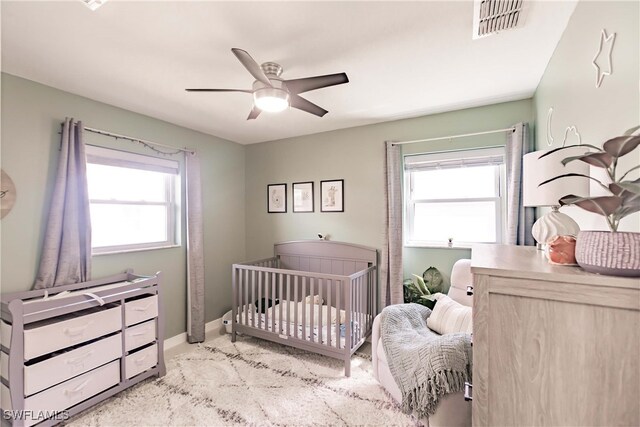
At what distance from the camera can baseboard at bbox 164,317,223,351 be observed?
3.07 metres

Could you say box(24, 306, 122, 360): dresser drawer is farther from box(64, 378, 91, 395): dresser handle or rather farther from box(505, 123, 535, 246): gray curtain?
box(505, 123, 535, 246): gray curtain

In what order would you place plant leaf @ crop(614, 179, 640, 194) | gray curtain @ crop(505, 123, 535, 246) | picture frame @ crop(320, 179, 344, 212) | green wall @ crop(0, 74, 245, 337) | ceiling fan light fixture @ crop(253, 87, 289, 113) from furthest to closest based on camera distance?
picture frame @ crop(320, 179, 344, 212) → gray curtain @ crop(505, 123, 535, 246) → green wall @ crop(0, 74, 245, 337) → ceiling fan light fixture @ crop(253, 87, 289, 113) → plant leaf @ crop(614, 179, 640, 194)

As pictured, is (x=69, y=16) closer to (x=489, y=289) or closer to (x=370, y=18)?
(x=370, y=18)

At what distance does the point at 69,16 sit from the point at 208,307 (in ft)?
9.90

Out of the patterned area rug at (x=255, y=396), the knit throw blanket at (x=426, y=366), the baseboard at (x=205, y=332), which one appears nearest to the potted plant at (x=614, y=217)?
the knit throw blanket at (x=426, y=366)

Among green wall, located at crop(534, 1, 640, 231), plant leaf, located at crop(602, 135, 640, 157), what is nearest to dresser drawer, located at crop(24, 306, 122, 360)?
plant leaf, located at crop(602, 135, 640, 157)

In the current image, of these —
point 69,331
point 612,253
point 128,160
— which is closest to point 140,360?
point 69,331

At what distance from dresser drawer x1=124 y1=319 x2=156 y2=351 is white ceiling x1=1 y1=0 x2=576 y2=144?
1925 mm

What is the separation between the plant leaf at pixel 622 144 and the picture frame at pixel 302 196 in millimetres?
3098

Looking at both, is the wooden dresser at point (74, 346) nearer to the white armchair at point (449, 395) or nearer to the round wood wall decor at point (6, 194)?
the round wood wall decor at point (6, 194)

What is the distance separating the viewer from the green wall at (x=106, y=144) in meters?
2.09

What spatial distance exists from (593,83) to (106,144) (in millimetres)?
3416

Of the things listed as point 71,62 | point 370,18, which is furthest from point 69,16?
point 370,18

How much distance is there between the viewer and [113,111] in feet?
8.77
